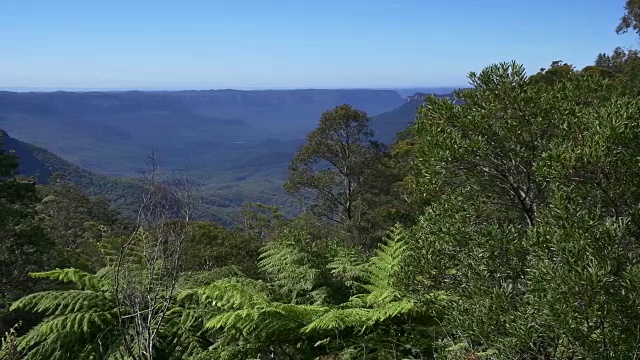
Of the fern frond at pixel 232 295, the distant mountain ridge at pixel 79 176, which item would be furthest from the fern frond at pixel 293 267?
the distant mountain ridge at pixel 79 176

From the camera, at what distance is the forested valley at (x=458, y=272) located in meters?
2.96

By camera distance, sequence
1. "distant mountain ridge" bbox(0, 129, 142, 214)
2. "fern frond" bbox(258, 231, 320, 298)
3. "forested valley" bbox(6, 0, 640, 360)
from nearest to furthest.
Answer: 1. "forested valley" bbox(6, 0, 640, 360)
2. "fern frond" bbox(258, 231, 320, 298)
3. "distant mountain ridge" bbox(0, 129, 142, 214)

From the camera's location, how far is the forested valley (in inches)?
116

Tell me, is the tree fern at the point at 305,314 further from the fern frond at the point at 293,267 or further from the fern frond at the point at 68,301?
the fern frond at the point at 68,301

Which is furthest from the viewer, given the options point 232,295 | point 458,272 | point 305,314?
point 232,295

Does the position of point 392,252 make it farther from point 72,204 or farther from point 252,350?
point 72,204

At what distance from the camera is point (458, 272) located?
3963 mm

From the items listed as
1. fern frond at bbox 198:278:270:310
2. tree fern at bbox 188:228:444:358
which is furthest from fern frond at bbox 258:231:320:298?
fern frond at bbox 198:278:270:310

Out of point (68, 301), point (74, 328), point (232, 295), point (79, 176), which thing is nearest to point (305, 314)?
point (232, 295)

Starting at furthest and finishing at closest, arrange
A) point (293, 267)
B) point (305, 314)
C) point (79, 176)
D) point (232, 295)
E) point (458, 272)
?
1. point (79, 176)
2. point (293, 267)
3. point (232, 295)
4. point (305, 314)
5. point (458, 272)

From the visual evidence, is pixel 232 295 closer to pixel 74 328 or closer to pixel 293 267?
pixel 293 267

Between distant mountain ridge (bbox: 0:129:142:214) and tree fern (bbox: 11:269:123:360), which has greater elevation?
tree fern (bbox: 11:269:123:360)

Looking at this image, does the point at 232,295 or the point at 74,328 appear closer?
the point at 74,328

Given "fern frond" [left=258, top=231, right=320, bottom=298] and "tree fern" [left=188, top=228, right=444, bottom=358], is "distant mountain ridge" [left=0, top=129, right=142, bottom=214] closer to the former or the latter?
"fern frond" [left=258, top=231, right=320, bottom=298]
